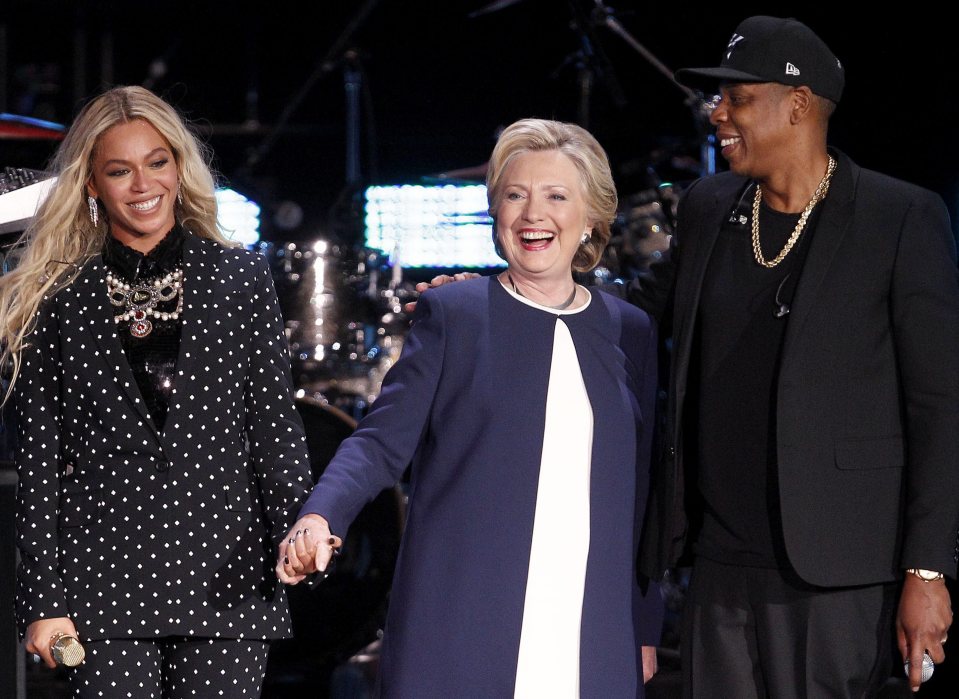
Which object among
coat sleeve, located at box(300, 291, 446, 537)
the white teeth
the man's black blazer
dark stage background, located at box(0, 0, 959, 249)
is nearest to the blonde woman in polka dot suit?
the white teeth

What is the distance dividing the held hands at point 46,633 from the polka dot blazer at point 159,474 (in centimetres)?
2

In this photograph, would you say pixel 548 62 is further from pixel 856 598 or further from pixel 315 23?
pixel 856 598

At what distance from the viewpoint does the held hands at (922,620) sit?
7.41 feet

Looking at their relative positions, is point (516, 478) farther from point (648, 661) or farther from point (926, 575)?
point (926, 575)

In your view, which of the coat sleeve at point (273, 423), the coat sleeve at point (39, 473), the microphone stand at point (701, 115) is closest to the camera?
the coat sleeve at point (39, 473)

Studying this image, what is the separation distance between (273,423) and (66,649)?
57cm

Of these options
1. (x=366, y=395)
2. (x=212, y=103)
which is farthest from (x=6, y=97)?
(x=366, y=395)

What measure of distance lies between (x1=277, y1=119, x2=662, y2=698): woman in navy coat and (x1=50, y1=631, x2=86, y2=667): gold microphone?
0.47 meters

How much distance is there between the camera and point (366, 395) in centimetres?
540

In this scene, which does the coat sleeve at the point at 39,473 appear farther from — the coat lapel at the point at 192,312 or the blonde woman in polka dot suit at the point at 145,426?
the coat lapel at the point at 192,312

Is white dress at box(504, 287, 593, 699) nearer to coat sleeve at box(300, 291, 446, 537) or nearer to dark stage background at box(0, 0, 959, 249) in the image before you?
coat sleeve at box(300, 291, 446, 537)

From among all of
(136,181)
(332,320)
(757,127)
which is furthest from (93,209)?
(332,320)

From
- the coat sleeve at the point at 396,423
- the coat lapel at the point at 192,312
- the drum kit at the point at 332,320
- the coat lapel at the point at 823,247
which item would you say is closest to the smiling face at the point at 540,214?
the coat sleeve at the point at 396,423

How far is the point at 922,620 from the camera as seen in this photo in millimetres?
2256
